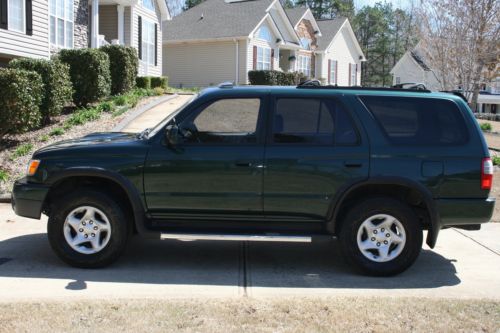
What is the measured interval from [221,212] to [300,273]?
104cm

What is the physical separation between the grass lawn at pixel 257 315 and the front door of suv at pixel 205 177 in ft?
3.72

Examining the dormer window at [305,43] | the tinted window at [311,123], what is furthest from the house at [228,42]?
the tinted window at [311,123]

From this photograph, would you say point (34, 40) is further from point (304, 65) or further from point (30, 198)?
point (304, 65)

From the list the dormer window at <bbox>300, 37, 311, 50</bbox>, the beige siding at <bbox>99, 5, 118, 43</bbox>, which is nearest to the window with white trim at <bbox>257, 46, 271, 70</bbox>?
the dormer window at <bbox>300, 37, 311, 50</bbox>

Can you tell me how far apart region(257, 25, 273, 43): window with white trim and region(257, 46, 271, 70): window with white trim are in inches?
23.4

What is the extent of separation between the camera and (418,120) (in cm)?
562

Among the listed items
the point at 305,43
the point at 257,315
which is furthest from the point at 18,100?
the point at 305,43

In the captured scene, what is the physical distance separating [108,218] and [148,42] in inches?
845

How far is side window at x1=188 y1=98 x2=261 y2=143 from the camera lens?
5.70 metres

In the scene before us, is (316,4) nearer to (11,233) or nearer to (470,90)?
(470,90)

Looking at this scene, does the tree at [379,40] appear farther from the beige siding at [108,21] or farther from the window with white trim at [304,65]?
the beige siding at [108,21]

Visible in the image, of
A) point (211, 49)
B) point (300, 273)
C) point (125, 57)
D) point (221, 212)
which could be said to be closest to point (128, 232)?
point (221, 212)

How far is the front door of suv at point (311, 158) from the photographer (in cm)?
548

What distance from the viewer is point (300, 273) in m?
5.73
